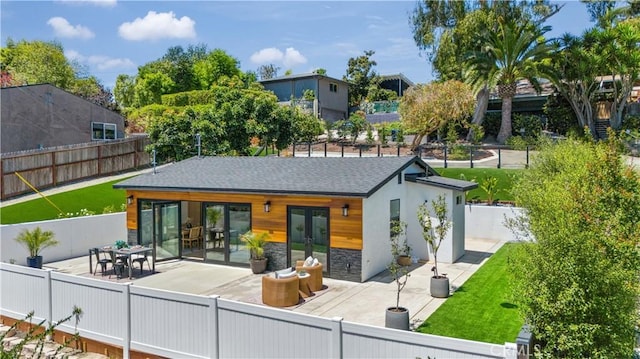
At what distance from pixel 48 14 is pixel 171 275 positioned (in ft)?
59.4

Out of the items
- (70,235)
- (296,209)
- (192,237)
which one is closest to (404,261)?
(296,209)

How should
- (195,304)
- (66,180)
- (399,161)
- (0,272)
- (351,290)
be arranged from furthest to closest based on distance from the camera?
(66,180)
(399,161)
(351,290)
(0,272)
(195,304)

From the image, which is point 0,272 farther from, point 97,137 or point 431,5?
point 431,5

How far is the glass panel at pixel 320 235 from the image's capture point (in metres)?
13.6

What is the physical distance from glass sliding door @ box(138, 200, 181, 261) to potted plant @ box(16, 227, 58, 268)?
9.13 ft

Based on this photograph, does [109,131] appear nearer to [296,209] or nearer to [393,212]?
[296,209]

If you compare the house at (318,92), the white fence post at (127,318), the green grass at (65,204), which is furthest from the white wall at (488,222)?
the house at (318,92)

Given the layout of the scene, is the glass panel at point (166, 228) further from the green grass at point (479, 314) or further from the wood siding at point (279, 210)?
the green grass at point (479, 314)

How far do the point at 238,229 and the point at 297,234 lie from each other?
214 centimetres

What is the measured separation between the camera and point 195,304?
748 cm

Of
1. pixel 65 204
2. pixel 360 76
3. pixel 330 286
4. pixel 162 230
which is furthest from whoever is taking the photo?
pixel 360 76

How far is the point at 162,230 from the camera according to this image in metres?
15.9

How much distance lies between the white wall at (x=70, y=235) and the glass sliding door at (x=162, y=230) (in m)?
2.19

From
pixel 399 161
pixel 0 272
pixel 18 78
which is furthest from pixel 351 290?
pixel 18 78
